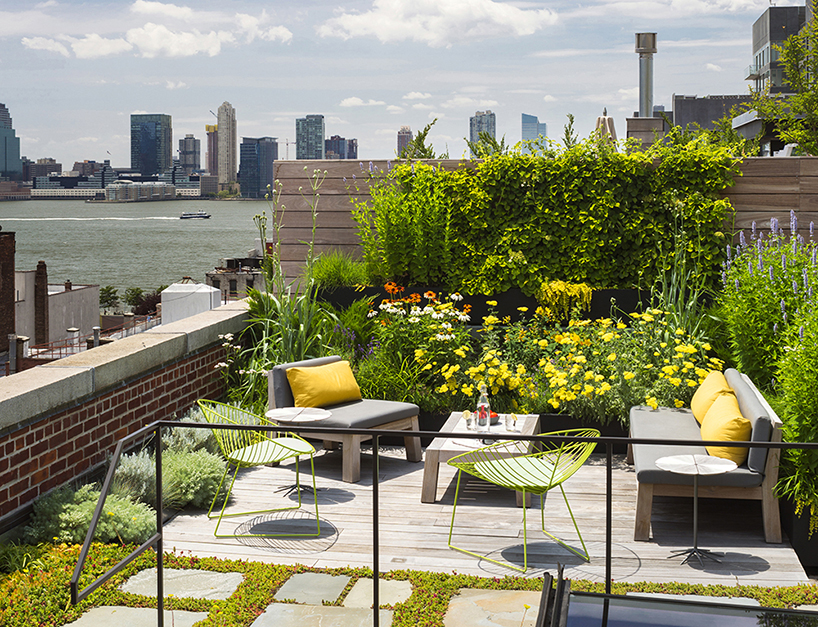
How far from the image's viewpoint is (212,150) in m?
125

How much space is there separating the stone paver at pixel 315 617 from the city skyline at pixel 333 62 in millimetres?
23566

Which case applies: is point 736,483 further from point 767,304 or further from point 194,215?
point 194,215

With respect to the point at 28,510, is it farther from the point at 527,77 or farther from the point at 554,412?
the point at 527,77

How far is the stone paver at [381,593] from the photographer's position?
385cm

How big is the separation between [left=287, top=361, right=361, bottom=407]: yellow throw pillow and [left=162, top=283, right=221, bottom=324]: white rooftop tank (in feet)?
32.2

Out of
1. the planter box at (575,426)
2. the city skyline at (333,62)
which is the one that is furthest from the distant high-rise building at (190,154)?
the planter box at (575,426)

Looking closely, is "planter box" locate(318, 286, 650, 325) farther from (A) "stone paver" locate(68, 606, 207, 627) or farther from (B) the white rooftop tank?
(B) the white rooftop tank

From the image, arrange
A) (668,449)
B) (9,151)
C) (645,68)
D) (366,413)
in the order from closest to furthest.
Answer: (668,449), (366,413), (645,68), (9,151)

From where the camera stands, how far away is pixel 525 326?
26.0 feet

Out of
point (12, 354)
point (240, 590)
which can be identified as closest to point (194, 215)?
point (12, 354)

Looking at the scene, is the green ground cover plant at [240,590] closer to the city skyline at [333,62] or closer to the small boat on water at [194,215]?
the city skyline at [333,62]

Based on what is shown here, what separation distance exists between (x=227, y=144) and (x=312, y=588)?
113 metres

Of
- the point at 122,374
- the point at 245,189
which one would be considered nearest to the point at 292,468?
the point at 122,374

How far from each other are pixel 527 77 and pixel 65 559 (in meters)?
71.0
